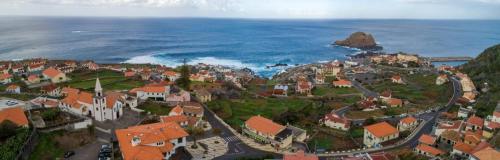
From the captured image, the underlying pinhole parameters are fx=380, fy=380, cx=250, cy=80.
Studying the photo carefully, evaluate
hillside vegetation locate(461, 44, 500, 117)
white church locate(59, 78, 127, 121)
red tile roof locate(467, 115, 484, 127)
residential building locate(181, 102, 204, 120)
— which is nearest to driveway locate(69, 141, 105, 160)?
white church locate(59, 78, 127, 121)

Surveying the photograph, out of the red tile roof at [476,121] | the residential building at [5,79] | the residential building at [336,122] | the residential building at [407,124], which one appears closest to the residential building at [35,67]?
the residential building at [5,79]

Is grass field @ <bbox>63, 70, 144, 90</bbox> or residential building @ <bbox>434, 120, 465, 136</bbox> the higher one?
grass field @ <bbox>63, 70, 144, 90</bbox>

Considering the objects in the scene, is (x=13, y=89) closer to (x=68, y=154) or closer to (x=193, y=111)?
(x=193, y=111)

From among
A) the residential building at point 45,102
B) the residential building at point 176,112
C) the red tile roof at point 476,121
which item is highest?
the residential building at point 45,102

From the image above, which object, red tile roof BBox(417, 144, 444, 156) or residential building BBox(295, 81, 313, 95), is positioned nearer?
red tile roof BBox(417, 144, 444, 156)

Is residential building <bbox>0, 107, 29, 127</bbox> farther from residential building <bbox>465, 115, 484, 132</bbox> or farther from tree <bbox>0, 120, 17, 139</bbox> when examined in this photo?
residential building <bbox>465, 115, 484, 132</bbox>

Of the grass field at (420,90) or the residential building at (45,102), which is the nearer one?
the residential building at (45,102)

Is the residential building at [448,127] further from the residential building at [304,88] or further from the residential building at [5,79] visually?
the residential building at [5,79]
